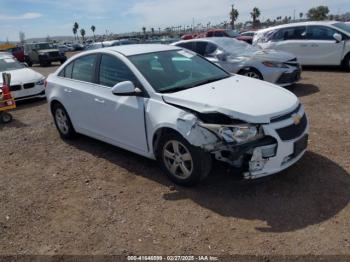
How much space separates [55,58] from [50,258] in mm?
25536

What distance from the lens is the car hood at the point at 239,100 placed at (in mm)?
3785

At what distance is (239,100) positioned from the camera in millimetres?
4023

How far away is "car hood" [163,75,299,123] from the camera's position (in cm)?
379

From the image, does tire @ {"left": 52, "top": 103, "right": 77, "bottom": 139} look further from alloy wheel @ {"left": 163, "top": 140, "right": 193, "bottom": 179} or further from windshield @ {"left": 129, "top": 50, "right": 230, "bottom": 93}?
alloy wheel @ {"left": 163, "top": 140, "right": 193, "bottom": 179}

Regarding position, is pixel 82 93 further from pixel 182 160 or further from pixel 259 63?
pixel 259 63

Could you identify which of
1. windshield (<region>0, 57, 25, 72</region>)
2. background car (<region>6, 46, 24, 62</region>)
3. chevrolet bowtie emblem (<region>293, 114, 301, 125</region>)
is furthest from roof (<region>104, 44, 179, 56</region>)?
background car (<region>6, 46, 24, 62</region>)

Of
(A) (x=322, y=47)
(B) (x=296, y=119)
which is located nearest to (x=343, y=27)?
(A) (x=322, y=47)

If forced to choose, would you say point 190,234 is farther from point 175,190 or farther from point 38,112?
point 38,112

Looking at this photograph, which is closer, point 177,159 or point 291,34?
point 177,159

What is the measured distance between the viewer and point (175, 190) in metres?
4.28

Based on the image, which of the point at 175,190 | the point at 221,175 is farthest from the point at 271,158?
the point at 175,190

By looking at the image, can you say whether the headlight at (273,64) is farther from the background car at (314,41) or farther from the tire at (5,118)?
the tire at (5,118)

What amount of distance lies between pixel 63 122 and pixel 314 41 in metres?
9.09

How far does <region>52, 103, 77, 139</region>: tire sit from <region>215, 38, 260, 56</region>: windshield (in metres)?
4.99
